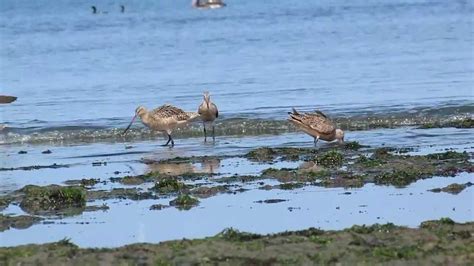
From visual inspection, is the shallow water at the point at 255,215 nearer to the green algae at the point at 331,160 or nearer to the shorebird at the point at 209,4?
the green algae at the point at 331,160

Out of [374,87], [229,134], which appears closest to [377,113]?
[229,134]

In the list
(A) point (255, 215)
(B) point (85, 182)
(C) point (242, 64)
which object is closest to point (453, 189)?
(A) point (255, 215)

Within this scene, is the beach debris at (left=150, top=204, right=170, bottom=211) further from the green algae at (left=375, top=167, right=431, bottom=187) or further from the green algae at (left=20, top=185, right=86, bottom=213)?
the green algae at (left=375, top=167, right=431, bottom=187)

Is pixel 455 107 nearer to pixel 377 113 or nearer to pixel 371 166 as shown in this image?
pixel 377 113

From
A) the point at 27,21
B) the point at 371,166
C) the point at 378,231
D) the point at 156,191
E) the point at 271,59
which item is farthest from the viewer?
the point at 27,21

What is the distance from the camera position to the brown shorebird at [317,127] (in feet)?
56.9

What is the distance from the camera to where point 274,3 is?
70.0 m

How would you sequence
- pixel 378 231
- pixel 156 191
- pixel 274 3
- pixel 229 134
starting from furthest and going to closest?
pixel 274 3, pixel 229 134, pixel 156 191, pixel 378 231

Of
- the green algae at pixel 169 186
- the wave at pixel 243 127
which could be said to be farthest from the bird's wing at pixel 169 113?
the green algae at pixel 169 186

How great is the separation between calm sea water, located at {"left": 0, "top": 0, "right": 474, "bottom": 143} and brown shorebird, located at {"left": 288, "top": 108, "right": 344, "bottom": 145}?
12.1 feet

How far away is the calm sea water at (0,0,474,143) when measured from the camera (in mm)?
23562

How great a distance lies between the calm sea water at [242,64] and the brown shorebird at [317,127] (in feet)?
12.1

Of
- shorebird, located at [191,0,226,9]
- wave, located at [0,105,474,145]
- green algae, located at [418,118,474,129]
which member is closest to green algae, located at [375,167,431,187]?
green algae, located at [418,118,474,129]

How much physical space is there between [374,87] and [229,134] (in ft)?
21.4
